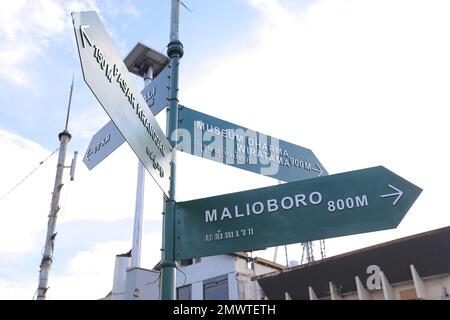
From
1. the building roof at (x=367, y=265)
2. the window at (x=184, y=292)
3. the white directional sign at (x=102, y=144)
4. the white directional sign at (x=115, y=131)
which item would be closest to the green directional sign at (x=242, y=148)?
the white directional sign at (x=115, y=131)

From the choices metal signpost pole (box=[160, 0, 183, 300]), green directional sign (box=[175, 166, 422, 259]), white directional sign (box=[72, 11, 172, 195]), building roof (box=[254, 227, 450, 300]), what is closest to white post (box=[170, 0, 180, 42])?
metal signpost pole (box=[160, 0, 183, 300])

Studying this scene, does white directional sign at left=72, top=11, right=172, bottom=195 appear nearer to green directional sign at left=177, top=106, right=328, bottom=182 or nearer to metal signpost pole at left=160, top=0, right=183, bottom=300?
metal signpost pole at left=160, top=0, right=183, bottom=300

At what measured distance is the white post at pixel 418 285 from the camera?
13.9m

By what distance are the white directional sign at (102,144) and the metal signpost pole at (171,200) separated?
0.65 m

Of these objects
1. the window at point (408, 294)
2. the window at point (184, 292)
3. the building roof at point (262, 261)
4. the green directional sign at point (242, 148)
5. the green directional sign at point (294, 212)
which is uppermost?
the building roof at point (262, 261)

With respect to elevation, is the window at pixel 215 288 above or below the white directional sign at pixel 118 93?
above

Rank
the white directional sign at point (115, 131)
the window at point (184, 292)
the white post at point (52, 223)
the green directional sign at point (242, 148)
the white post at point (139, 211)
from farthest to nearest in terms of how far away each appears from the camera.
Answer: the window at point (184, 292)
the white post at point (139, 211)
the white post at point (52, 223)
the white directional sign at point (115, 131)
the green directional sign at point (242, 148)

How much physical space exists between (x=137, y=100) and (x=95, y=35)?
2.02 feet

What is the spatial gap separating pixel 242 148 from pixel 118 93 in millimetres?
1769

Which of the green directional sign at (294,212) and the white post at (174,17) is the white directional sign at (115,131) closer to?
the white post at (174,17)

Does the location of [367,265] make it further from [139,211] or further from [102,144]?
[102,144]
